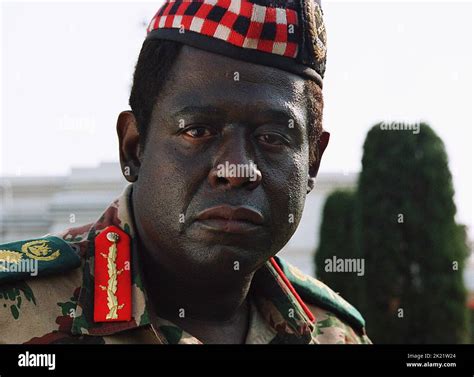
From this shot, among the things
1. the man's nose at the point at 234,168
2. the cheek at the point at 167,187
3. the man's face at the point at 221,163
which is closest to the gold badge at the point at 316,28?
the man's face at the point at 221,163

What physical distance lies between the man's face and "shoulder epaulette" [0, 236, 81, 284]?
29cm

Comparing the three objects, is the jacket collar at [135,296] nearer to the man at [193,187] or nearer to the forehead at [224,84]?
the man at [193,187]

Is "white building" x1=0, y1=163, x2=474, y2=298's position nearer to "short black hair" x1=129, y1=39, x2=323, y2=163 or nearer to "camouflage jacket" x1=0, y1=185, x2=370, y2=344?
"camouflage jacket" x1=0, y1=185, x2=370, y2=344

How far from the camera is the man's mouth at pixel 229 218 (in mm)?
2580

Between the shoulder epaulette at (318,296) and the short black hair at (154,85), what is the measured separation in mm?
708

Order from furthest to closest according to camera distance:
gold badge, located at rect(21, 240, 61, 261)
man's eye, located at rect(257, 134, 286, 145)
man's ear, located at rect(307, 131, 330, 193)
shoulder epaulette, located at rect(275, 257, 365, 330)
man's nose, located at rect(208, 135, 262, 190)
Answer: shoulder epaulette, located at rect(275, 257, 365, 330)
man's ear, located at rect(307, 131, 330, 193)
gold badge, located at rect(21, 240, 61, 261)
man's eye, located at rect(257, 134, 286, 145)
man's nose, located at rect(208, 135, 262, 190)

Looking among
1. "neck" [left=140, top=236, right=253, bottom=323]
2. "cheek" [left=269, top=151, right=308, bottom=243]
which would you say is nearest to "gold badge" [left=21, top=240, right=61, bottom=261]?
"neck" [left=140, top=236, right=253, bottom=323]

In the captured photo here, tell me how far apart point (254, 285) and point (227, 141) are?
0.78 m

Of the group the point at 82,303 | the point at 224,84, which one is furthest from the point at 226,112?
the point at 82,303

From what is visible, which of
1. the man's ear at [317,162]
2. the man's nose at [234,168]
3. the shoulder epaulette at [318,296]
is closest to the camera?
the man's nose at [234,168]

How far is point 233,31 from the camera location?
106 inches

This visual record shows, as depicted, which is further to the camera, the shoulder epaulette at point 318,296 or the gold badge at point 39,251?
the shoulder epaulette at point 318,296

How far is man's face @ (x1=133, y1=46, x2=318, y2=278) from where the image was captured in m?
2.61

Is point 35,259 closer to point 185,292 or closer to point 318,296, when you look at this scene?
point 185,292
